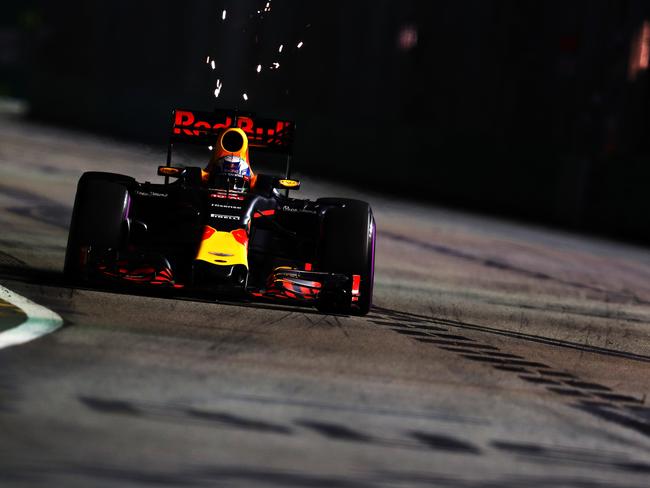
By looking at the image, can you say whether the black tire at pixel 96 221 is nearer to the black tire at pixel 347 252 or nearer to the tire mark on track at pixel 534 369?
the black tire at pixel 347 252

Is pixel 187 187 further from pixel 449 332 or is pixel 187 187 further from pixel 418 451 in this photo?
pixel 418 451

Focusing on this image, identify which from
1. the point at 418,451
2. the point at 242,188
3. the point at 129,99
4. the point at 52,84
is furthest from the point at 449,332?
the point at 52,84

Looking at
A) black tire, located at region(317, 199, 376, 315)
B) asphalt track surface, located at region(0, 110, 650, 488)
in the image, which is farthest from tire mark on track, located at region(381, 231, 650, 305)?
black tire, located at region(317, 199, 376, 315)

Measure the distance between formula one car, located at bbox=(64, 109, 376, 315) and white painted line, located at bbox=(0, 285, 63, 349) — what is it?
801 millimetres

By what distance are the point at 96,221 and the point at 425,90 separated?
86.2 feet

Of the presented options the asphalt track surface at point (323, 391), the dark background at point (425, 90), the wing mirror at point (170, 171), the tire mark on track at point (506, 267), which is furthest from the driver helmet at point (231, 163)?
the dark background at point (425, 90)

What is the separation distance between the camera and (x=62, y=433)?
19.8 ft

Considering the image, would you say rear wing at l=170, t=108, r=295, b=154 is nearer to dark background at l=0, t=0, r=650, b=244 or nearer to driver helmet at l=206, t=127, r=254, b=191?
driver helmet at l=206, t=127, r=254, b=191

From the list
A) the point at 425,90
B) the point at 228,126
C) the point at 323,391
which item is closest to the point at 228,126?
the point at 228,126

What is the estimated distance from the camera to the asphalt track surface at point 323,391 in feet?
19.4

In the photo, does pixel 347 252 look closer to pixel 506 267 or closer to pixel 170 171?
pixel 170 171

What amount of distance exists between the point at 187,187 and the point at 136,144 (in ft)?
96.7

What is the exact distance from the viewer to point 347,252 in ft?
34.6

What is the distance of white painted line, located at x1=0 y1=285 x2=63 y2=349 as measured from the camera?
805 centimetres
